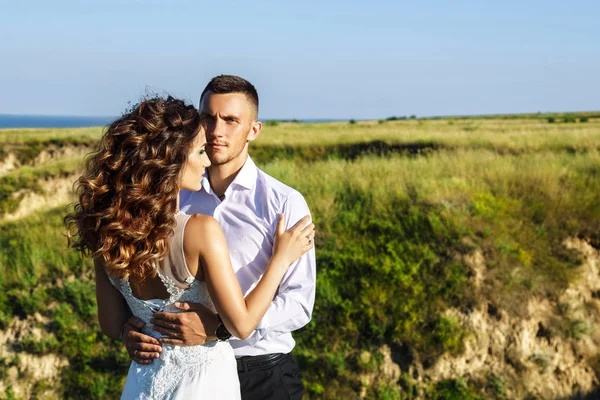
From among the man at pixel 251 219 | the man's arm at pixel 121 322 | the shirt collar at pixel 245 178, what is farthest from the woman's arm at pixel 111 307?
the shirt collar at pixel 245 178

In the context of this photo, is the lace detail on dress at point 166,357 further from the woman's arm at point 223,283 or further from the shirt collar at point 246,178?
the shirt collar at point 246,178

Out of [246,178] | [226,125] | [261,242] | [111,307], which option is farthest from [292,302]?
[226,125]

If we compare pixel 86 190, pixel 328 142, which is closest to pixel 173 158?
pixel 86 190

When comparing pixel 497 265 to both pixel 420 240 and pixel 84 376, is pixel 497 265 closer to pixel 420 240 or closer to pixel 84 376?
pixel 420 240

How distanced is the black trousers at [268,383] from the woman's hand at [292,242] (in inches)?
33.2

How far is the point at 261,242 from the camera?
3.59m

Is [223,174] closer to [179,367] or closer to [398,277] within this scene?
[179,367]

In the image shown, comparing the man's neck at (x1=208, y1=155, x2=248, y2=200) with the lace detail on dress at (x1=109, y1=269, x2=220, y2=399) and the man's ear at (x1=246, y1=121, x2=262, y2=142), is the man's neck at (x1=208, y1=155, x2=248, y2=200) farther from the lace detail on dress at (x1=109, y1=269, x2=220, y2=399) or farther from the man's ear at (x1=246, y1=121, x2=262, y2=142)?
the lace detail on dress at (x1=109, y1=269, x2=220, y2=399)

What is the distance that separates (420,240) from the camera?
9.37m

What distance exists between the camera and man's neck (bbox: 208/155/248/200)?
12.7 feet

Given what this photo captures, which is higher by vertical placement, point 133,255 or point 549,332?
point 133,255

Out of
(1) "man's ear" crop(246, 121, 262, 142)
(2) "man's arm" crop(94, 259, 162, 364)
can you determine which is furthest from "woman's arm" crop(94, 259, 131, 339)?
(1) "man's ear" crop(246, 121, 262, 142)

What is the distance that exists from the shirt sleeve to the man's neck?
724 millimetres

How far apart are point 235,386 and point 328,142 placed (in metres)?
20.0
